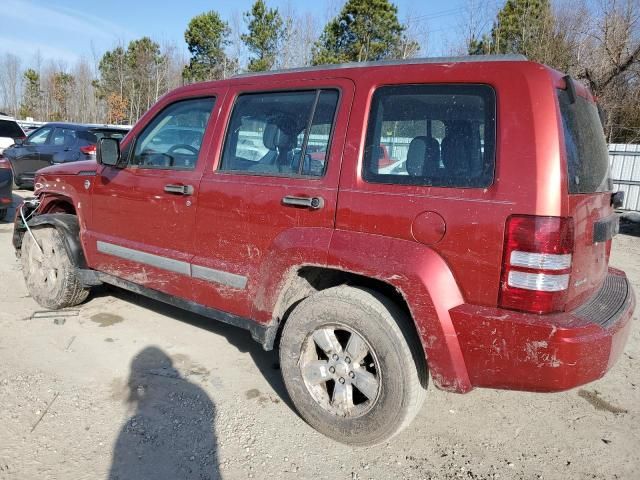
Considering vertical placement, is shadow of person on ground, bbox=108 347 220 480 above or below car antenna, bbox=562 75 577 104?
below

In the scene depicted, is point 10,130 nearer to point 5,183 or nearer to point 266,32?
point 5,183

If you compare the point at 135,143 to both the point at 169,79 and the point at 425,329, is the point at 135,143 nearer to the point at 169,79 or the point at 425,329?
the point at 425,329

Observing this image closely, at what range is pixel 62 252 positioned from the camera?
14.1ft

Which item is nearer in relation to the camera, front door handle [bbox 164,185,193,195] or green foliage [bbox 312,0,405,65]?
front door handle [bbox 164,185,193,195]

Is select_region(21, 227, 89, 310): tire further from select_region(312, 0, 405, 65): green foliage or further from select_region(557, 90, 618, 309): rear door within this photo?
select_region(312, 0, 405, 65): green foliage

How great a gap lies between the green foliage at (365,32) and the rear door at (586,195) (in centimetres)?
2323

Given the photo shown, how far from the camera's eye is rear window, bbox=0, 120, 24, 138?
40.2 ft

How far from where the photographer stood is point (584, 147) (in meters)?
2.50

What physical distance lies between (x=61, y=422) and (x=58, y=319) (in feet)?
5.74

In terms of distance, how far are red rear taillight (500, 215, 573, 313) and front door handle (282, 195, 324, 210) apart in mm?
997

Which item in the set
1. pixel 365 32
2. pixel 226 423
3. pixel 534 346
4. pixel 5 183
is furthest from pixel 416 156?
pixel 365 32

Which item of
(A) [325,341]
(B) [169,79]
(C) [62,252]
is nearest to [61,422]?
(A) [325,341]

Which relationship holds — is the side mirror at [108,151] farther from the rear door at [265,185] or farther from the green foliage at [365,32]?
the green foliage at [365,32]

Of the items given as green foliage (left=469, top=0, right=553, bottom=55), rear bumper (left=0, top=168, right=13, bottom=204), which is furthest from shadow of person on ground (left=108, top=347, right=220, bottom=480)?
green foliage (left=469, top=0, right=553, bottom=55)
